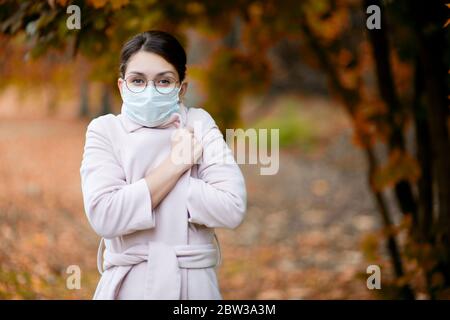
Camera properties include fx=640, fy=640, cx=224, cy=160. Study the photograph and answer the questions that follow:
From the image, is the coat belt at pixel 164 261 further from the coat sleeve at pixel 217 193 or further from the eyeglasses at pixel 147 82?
the eyeglasses at pixel 147 82

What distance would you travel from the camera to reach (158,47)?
1.97m

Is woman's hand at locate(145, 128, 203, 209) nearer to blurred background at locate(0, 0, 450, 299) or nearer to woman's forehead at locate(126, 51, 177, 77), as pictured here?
woman's forehead at locate(126, 51, 177, 77)

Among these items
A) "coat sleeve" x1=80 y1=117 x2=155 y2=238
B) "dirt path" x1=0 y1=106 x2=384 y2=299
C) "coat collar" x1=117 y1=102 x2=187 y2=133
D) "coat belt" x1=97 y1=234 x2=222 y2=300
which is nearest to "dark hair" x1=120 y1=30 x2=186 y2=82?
"coat collar" x1=117 y1=102 x2=187 y2=133

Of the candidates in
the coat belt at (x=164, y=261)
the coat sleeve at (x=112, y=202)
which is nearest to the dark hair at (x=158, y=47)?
the coat sleeve at (x=112, y=202)

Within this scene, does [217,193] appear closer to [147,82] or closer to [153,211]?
[153,211]

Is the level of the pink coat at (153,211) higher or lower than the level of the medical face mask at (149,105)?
lower

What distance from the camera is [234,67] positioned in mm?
5578

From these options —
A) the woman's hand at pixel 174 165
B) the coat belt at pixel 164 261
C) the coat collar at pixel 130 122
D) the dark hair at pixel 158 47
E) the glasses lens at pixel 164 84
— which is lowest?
the coat belt at pixel 164 261

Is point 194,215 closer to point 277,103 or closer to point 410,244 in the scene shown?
point 410,244

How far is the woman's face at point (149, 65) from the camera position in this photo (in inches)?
77.3

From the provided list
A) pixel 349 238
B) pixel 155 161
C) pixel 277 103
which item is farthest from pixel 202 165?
pixel 277 103

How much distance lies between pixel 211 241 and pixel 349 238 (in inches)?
292

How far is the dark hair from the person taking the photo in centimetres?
197

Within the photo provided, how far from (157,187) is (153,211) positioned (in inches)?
3.1
